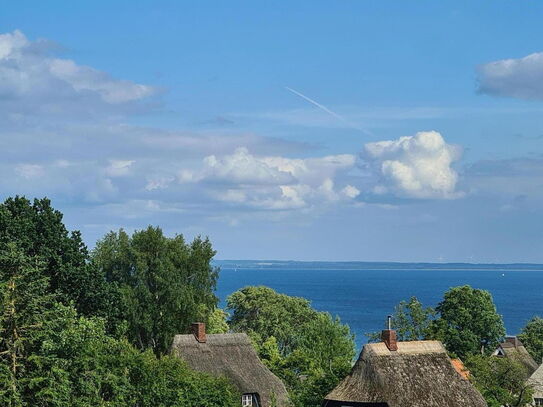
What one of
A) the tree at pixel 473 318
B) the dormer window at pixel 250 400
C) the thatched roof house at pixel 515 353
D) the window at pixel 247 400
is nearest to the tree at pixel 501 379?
the dormer window at pixel 250 400

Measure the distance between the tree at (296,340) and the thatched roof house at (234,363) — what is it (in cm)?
130

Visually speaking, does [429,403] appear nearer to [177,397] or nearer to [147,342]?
[177,397]

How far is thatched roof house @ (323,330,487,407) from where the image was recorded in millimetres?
41688

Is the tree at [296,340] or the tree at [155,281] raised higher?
the tree at [155,281]

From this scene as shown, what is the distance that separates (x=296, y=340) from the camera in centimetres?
→ 8200

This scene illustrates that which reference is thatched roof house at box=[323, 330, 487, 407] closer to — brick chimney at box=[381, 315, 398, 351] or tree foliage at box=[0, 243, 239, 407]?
brick chimney at box=[381, 315, 398, 351]

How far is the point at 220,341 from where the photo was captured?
51.6 meters

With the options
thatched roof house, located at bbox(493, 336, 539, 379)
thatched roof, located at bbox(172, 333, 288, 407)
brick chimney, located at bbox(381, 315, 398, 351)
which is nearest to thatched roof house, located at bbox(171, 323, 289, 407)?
thatched roof, located at bbox(172, 333, 288, 407)

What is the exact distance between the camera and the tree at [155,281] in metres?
58.9

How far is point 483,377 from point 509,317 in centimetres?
13967

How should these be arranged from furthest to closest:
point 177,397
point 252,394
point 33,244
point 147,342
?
point 147,342 < point 252,394 < point 33,244 < point 177,397

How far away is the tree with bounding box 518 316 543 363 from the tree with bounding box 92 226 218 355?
110 ft

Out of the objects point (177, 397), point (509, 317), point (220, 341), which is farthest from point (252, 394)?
point (509, 317)

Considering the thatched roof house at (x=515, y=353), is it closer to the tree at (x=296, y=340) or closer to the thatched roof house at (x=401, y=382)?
the tree at (x=296, y=340)
